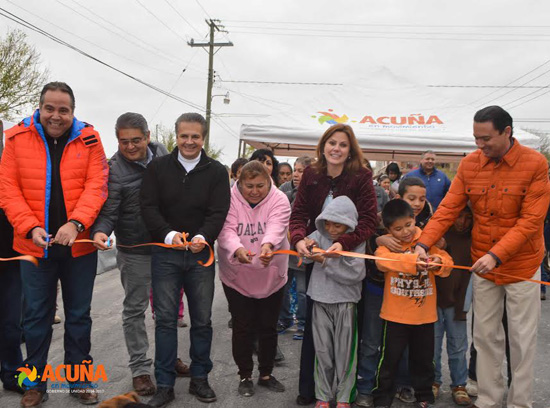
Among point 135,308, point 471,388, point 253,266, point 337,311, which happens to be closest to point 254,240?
point 253,266

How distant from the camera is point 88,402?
3203 mm

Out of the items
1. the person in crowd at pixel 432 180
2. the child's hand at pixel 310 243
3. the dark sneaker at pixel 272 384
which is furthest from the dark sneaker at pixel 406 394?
the person in crowd at pixel 432 180

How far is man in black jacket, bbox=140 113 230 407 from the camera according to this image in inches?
127

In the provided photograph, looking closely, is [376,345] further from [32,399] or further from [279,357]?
[32,399]

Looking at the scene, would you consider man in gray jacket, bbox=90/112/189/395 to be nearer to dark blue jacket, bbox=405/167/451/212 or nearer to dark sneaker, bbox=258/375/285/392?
dark sneaker, bbox=258/375/285/392

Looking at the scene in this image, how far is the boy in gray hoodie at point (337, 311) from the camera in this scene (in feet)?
10.2

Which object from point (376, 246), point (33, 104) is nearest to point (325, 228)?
point (376, 246)

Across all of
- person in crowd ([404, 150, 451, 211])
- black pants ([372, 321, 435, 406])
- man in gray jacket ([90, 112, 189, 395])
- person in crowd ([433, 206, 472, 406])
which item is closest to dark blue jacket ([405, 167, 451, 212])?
person in crowd ([404, 150, 451, 211])

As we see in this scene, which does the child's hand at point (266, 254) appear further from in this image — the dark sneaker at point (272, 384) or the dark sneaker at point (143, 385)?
the dark sneaker at point (143, 385)

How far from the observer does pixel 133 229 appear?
11.4 feet

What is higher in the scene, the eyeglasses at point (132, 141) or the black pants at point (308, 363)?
the eyeglasses at point (132, 141)

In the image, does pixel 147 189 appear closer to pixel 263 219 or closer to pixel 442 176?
pixel 263 219

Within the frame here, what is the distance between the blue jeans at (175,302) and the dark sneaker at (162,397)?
4 centimetres

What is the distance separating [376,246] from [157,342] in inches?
70.8
